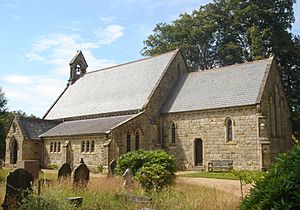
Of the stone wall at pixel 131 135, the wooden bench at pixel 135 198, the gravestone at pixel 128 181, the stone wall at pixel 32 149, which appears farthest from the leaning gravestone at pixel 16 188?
the stone wall at pixel 32 149

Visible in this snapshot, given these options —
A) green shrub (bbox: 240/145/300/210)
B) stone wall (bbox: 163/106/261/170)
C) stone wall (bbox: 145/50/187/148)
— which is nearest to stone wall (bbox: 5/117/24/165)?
stone wall (bbox: 145/50/187/148)

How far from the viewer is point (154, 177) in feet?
53.3

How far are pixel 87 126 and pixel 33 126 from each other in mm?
8690

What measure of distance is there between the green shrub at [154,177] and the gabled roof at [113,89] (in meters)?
15.2

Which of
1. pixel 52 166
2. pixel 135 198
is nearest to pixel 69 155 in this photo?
pixel 52 166

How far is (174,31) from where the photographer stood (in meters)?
49.6

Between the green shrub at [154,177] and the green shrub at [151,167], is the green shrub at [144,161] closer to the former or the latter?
the green shrub at [151,167]

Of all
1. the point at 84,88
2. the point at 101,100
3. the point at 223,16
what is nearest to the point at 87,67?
the point at 84,88

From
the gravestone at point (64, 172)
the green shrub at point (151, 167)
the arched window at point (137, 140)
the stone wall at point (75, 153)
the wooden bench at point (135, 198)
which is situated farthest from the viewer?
the arched window at point (137, 140)

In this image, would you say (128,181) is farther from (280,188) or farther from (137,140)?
(137,140)

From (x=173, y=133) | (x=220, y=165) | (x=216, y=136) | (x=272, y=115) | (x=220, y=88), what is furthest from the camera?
(x=173, y=133)

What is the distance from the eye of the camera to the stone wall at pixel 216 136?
2631 cm

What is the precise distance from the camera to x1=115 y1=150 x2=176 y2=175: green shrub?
17.8 m

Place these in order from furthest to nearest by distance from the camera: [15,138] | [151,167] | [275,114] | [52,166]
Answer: [15,138]
[52,166]
[275,114]
[151,167]
